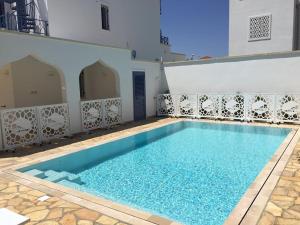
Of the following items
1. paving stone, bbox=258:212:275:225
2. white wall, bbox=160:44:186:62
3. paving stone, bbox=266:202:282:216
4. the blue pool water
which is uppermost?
white wall, bbox=160:44:186:62

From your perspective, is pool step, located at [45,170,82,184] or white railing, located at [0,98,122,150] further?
white railing, located at [0,98,122,150]

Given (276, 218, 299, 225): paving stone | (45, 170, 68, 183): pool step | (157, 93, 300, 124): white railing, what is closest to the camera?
(276, 218, 299, 225): paving stone

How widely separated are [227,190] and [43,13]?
39.1 feet

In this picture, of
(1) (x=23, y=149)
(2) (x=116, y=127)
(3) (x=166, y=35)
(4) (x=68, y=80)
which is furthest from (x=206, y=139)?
(3) (x=166, y=35)

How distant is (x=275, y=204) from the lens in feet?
14.6

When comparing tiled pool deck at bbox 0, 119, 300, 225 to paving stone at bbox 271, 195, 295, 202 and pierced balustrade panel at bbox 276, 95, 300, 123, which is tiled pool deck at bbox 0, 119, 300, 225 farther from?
pierced balustrade panel at bbox 276, 95, 300, 123

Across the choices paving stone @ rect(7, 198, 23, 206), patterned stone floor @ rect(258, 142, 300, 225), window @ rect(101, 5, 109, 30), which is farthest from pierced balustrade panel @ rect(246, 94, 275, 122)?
paving stone @ rect(7, 198, 23, 206)

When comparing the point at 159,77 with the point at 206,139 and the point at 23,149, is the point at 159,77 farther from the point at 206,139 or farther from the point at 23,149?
the point at 23,149

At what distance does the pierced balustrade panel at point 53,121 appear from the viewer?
9469 millimetres

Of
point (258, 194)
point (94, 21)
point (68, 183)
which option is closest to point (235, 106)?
point (258, 194)

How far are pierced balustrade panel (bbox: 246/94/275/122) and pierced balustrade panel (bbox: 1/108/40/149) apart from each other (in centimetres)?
952

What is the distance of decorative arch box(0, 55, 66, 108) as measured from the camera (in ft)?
39.6

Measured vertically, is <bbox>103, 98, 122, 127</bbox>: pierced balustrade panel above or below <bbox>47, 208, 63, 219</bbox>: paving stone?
above

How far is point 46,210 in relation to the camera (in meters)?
4.50
